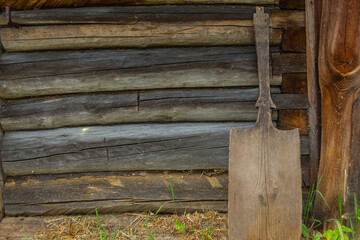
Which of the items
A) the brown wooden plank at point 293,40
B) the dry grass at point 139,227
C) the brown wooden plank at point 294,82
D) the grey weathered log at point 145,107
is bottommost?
the dry grass at point 139,227

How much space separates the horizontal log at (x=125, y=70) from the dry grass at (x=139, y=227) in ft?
3.29

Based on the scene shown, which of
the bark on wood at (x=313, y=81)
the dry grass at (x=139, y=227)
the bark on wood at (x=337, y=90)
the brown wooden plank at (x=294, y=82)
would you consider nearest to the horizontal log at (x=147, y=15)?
the bark on wood at (x=313, y=81)

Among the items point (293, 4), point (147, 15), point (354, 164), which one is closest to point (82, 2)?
point (147, 15)

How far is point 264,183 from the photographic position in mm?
2113

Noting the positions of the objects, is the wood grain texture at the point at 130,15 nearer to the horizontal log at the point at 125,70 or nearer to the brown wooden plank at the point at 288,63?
the horizontal log at the point at 125,70

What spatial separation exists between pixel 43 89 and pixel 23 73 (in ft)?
0.63

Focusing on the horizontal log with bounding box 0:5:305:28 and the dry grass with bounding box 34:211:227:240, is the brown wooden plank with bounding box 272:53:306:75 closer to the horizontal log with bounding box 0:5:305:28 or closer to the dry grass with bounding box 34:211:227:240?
the horizontal log with bounding box 0:5:305:28

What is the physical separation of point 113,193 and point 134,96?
2.53 ft

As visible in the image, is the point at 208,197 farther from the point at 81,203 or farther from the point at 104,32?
the point at 104,32

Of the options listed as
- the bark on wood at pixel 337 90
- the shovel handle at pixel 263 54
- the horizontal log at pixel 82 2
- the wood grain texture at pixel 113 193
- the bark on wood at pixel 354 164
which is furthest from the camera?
the wood grain texture at pixel 113 193

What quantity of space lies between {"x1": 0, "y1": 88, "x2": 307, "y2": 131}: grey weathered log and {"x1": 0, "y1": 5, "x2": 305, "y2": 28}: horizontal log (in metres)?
0.54

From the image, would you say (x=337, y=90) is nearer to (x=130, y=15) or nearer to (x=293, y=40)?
(x=293, y=40)

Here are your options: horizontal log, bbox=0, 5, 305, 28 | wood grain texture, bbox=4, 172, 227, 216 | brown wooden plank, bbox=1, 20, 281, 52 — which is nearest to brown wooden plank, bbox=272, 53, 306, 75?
brown wooden plank, bbox=1, 20, 281, 52

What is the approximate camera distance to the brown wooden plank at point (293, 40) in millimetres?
2449
